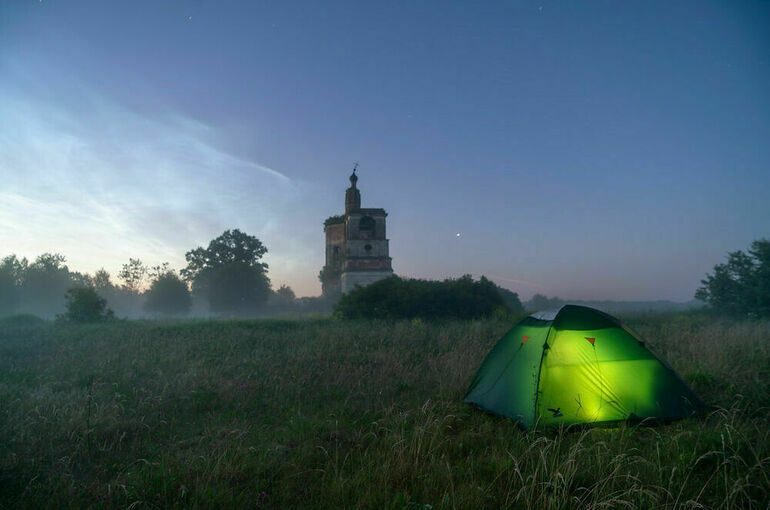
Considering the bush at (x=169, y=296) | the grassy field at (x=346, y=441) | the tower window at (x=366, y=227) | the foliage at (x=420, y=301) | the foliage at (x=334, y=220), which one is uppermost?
the foliage at (x=334, y=220)

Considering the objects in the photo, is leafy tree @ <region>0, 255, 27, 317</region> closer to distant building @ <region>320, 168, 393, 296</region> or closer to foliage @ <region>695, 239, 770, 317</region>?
distant building @ <region>320, 168, 393, 296</region>

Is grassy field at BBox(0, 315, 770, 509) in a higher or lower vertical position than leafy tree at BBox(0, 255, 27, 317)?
lower

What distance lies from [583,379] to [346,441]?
12.2ft

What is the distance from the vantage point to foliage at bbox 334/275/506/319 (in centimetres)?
2141

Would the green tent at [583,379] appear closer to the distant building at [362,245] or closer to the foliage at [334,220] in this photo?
the distant building at [362,245]

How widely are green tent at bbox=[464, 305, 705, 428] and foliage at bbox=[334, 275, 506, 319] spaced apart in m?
15.0

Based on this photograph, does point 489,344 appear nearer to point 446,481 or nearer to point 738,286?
point 446,481

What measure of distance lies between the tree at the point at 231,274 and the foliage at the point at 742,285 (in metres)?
46.7

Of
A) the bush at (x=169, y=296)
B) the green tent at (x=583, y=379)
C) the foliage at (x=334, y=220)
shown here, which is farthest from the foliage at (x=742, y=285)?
the bush at (x=169, y=296)

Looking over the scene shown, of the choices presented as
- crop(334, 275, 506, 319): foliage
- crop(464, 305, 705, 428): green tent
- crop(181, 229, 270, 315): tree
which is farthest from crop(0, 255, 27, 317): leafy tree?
crop(464, 305, 705, 428): green tent

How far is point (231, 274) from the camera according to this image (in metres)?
48.4

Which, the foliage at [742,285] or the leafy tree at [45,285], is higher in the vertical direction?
the leafy tree at [45,285]

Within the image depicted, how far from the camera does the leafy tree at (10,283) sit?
5509cm

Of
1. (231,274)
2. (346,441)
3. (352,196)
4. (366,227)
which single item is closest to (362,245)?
(366,227)
